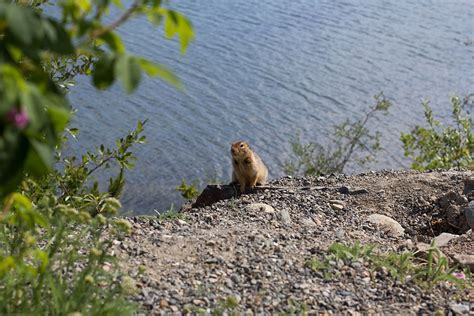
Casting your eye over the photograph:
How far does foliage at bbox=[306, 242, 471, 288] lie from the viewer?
491cm

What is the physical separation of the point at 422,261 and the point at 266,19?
15355mm

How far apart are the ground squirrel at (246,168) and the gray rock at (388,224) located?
1554mm

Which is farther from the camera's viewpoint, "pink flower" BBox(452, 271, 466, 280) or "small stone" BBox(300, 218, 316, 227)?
"small stone" BBox(300, 218, 316, 227)

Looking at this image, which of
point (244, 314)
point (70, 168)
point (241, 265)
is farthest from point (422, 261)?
point (70, 168)

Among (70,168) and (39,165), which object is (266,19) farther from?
(39,165)

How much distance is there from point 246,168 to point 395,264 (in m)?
3.29

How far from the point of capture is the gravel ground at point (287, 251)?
444cm

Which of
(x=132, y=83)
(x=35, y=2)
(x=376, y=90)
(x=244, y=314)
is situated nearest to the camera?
(x=132, y=83)

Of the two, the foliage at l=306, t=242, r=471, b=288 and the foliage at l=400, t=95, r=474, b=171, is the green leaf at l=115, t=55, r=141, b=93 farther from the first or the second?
the foliage at l=400, t=95, r=474, b=171

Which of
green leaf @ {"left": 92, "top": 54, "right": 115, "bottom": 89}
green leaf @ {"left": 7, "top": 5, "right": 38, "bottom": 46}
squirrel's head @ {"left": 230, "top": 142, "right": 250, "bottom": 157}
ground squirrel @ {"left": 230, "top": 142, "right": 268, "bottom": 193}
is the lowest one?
ground squirrel @ {"left": 230, "top": 142, "right": 268, "bottom": 193}

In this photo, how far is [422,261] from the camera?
5441 millimetres

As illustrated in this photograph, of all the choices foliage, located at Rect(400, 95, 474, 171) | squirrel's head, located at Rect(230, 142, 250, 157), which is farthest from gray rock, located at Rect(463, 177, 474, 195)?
foliage, located at Rect(400, 95, 474, 171)

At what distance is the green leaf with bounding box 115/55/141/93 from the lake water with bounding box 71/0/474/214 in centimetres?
965

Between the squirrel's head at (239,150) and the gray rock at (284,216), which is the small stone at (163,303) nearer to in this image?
the gray rock at (284,216)
